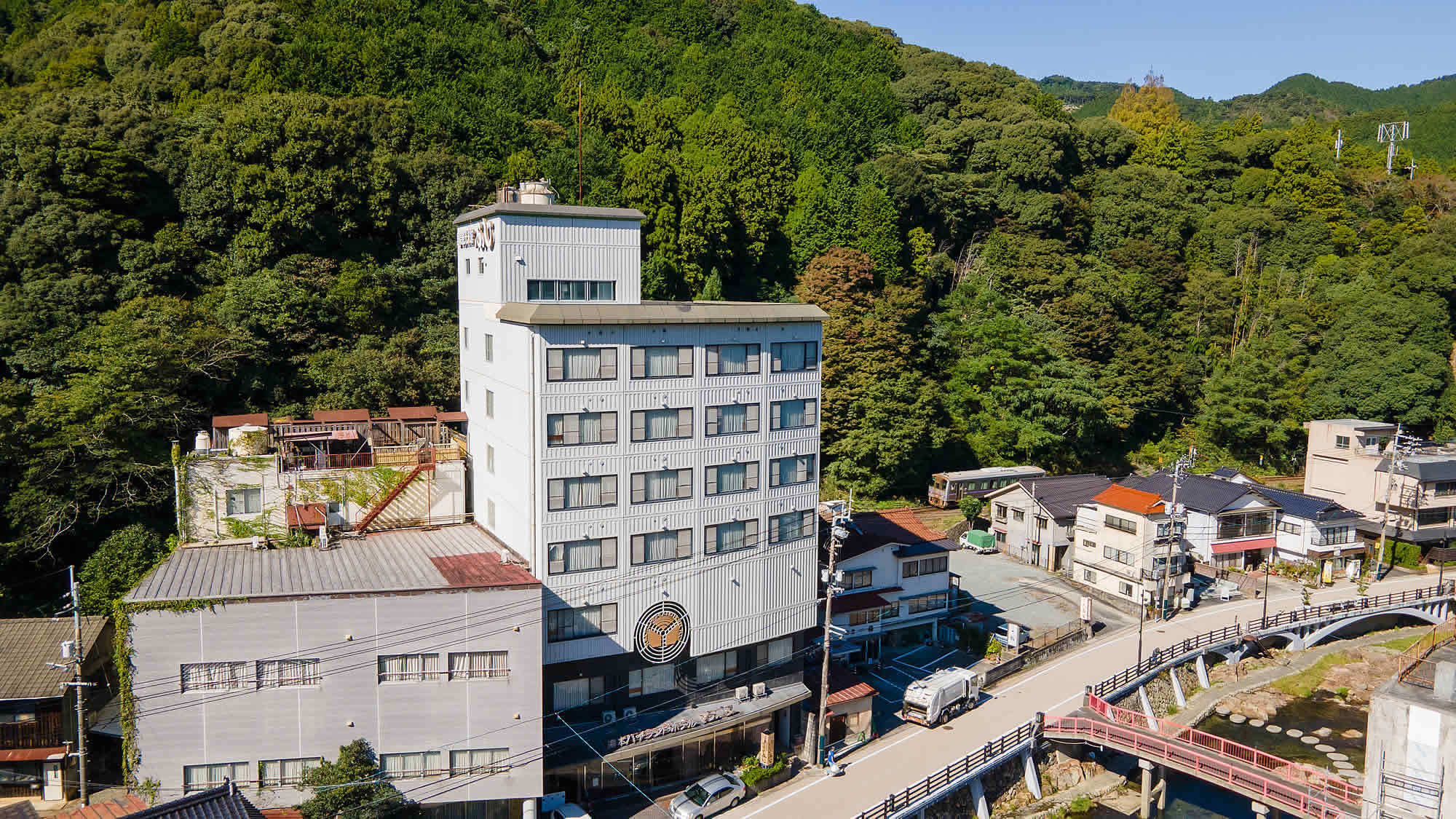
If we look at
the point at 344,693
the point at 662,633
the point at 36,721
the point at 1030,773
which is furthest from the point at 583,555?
the point at 1030,773

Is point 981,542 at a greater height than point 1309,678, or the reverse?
point 981,542

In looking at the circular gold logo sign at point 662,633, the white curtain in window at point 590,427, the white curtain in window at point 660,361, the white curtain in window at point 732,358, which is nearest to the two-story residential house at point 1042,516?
the white curtain in window at point 732,358

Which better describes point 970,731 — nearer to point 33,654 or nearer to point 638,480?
point 638,480

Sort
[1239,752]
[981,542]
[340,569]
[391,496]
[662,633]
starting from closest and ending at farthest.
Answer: [340,569], [662,633], [391,496], [1239,752], [981,542]

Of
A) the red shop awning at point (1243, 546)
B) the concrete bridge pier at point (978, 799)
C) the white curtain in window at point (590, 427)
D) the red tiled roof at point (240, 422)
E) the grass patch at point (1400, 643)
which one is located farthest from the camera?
the red shop awning at point (1243, 546)

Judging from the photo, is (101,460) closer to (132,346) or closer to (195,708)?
(132,346)

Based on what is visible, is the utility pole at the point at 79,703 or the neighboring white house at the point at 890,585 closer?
the utility pole at the point at 79,703

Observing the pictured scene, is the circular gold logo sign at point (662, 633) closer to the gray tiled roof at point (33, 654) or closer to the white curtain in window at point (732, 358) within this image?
the white curtain in window at point (732, 358)
